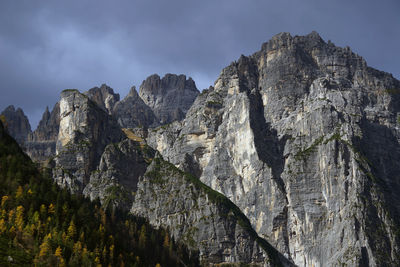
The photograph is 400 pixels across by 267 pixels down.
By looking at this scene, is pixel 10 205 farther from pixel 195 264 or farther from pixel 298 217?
pixel 298 217

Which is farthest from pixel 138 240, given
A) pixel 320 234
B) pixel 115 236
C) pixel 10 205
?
pixel 320 234

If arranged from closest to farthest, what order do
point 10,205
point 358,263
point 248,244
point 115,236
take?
point 10,205 < point 115,236 < point 358,263 < point 248,244

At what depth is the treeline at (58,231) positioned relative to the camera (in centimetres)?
12394

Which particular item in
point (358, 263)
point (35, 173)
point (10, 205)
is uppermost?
point (35, 173)

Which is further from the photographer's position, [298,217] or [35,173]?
[298,217]

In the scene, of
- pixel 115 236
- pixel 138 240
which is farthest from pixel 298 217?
pixel 115 236

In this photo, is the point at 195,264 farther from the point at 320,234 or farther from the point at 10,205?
the point at 10,205

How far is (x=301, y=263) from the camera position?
19150 centimetres

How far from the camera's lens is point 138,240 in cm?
17200

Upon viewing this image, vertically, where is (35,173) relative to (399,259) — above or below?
above

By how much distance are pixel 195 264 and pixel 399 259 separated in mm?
58865

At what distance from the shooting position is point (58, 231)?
136 metres

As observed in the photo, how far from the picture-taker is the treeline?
12394cm

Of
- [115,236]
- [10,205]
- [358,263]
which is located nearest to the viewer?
[10,205]
